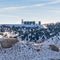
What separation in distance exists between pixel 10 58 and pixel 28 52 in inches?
188

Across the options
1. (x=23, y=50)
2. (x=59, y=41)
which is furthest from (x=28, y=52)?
(x=59, y=41)

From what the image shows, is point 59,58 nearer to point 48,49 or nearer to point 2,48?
point 48,49

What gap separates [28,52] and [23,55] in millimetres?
2342

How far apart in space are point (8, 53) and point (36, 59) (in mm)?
5220

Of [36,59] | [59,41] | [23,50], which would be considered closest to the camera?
[36,59]

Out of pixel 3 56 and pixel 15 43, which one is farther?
pixel 15 43

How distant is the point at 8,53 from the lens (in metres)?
75.1

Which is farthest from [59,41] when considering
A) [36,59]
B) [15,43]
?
[36,59]

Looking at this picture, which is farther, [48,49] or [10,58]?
[48,49]

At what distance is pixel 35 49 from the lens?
257 feet

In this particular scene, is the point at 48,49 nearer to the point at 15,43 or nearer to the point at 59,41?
the point at 15,43

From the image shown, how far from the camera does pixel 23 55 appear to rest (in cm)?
7419

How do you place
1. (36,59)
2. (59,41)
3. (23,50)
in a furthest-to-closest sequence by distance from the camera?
(59,41), (23,50), (36,59)

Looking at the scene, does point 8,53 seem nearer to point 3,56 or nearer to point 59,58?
point 3,56
